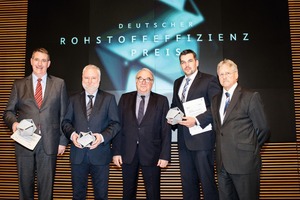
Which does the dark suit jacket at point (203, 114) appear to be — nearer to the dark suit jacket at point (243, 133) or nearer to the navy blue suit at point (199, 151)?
the navy blue suit at point (199, 151)

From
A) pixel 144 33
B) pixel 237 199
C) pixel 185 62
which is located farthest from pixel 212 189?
pixel 144 33

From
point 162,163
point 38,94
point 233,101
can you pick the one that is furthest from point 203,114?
point 38,94

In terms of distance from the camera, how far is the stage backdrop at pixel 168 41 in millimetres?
4613

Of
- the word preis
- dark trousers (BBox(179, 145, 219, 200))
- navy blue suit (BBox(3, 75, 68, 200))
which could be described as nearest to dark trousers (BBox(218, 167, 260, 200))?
dark trousers (BBox(179, 145, 219, 200))

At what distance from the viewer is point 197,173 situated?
126 inches

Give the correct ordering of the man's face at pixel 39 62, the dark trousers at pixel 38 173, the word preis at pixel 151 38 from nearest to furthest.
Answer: the dark trousers at pixel 38 173 < the man's face at pixel 39 62 < the word preis at pixel 151 38

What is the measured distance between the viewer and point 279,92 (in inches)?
180

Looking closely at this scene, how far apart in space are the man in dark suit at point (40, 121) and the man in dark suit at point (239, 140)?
1.68 metres

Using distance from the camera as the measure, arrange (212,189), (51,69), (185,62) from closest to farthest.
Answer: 1. (212,189)
2. (185,62)
3. (51,69)

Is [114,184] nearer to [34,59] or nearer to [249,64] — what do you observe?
[34,59]

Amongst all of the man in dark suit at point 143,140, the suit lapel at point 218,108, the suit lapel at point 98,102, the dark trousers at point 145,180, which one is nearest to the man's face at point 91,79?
the suit lapel at point 98,102

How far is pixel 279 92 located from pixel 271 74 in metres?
0.30

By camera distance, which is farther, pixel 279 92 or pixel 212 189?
pixel 279 92

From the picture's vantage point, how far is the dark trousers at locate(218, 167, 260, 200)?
2.64m
